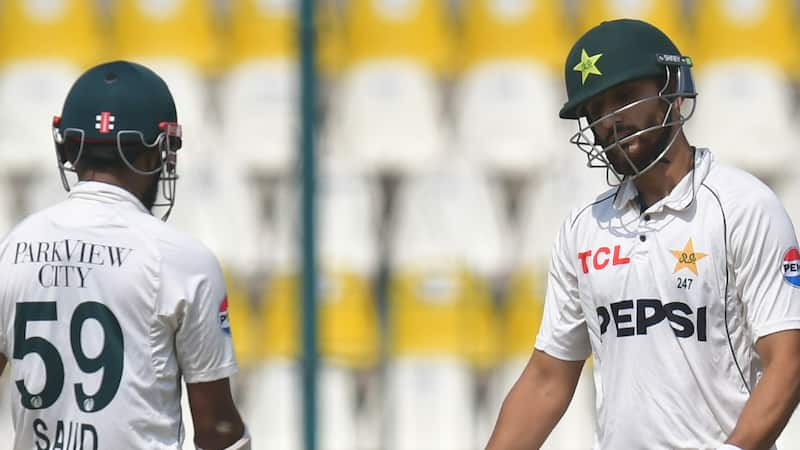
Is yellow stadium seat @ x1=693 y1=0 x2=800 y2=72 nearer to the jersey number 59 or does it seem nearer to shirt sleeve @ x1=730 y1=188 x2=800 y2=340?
shirt sleeve @ x1=730 y1=188 x2=800 y2=340

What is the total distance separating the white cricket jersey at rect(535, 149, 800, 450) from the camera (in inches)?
101

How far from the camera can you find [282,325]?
5.48m

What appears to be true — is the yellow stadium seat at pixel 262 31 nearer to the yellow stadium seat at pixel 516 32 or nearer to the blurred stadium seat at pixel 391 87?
the blurred stadium seat at pixel 391 87

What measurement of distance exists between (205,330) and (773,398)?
1103mm

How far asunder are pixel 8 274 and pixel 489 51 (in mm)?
3826

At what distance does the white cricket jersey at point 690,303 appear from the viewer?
2.55 metres

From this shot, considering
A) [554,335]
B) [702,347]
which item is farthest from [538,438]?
[702,347]

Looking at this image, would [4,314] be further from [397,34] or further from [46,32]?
[46,32]

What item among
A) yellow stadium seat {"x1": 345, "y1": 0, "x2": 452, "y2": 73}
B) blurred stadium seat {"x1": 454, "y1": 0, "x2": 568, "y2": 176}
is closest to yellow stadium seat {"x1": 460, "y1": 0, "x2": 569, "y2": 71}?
blurred stadium seat {"x1": 454, "y1": 0, "x2": 568, "y2": 176}

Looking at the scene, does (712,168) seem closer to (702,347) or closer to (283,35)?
(702,347)

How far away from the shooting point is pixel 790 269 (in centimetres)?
255

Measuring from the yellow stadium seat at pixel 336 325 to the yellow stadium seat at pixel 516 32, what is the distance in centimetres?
139

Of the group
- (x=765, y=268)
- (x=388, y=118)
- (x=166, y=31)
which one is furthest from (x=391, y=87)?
(x=765, y=268)

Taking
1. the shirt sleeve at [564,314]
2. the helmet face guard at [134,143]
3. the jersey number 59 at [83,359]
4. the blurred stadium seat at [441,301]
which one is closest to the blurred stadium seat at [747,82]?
the blurred stadium seat at [441,301]
